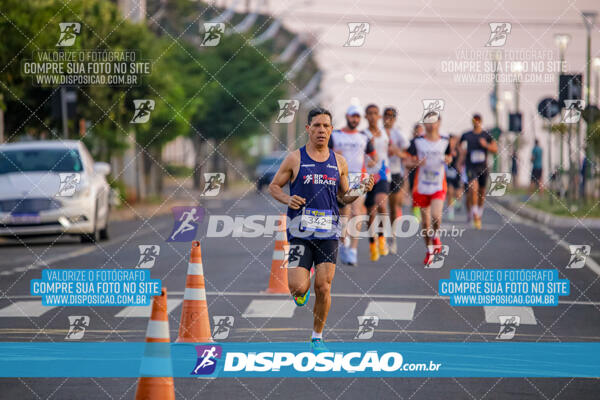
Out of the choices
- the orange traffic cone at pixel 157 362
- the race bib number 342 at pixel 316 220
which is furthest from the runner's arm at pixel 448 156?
the orange traffic cone at pixel 157 362

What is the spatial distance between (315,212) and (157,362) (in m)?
2.69

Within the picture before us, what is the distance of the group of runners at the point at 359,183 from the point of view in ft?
32.1

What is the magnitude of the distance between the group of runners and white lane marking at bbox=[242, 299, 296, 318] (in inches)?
39.3

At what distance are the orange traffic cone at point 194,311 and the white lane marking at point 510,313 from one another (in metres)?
2.98

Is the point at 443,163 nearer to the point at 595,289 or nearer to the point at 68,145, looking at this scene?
the point at 595,289

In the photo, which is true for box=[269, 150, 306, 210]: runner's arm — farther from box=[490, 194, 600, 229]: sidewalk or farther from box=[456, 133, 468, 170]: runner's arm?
box=[490, 194, 600, 229]: sidewalk

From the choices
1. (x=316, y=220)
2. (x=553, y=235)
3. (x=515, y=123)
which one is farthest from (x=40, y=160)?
(x=316, y=220)

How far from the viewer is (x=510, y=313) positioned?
12.5 meters

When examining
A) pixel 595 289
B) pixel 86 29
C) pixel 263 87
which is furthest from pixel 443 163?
pixel 263 87

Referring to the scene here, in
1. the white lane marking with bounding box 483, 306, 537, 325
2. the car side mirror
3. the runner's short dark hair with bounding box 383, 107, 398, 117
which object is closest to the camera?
the white lane marking with bounding box 483, 306, 537, 325

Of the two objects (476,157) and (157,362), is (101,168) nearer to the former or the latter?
(476,157)

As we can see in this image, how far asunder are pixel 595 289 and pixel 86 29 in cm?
2131

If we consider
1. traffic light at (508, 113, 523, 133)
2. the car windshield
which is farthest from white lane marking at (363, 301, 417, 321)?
traffic light at (508, 113, 523, 133)

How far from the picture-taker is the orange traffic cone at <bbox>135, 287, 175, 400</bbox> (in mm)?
7270
